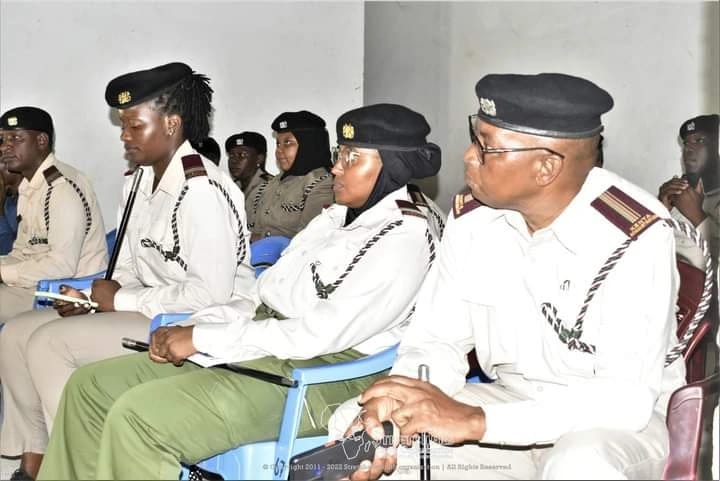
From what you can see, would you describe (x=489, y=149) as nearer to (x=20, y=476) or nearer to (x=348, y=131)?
(x=348, y=131)

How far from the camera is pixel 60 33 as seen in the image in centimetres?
618

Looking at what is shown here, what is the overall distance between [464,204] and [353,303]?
1.25ft

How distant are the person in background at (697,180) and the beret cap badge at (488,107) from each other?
1260mm

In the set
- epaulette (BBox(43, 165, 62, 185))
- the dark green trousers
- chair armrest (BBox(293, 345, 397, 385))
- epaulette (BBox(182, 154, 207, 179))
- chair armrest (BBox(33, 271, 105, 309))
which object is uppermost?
epaulette (BBox(182, 154, 207, 179))

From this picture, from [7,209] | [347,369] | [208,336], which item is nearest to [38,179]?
[7,209]

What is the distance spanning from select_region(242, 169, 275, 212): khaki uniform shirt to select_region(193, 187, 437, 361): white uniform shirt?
3.56 metres

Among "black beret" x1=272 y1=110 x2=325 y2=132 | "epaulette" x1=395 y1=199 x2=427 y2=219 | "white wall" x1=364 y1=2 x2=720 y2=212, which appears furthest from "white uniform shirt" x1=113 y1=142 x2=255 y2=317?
"black beret" x1=272 y1=110 x2=325 y2=132

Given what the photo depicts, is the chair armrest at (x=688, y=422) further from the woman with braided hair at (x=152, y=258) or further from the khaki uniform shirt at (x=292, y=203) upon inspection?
the khaki uniform shirt at (x=292, y=203)

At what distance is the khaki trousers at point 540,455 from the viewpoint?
1.58m

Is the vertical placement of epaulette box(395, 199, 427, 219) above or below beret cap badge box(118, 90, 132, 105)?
below

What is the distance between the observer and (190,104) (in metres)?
3.12

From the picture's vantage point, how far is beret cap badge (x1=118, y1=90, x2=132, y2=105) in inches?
119

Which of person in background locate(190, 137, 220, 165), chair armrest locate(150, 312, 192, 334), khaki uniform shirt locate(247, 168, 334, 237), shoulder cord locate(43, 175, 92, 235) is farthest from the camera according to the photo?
person in background locate(190, 137, 220, 165)

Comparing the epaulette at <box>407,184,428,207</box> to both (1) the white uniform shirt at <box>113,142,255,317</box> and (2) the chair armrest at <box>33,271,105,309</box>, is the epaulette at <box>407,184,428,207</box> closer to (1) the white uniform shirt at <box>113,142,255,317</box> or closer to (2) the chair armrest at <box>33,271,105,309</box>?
(1) the white uniform shirt at <box>113,142,255,317</box>
